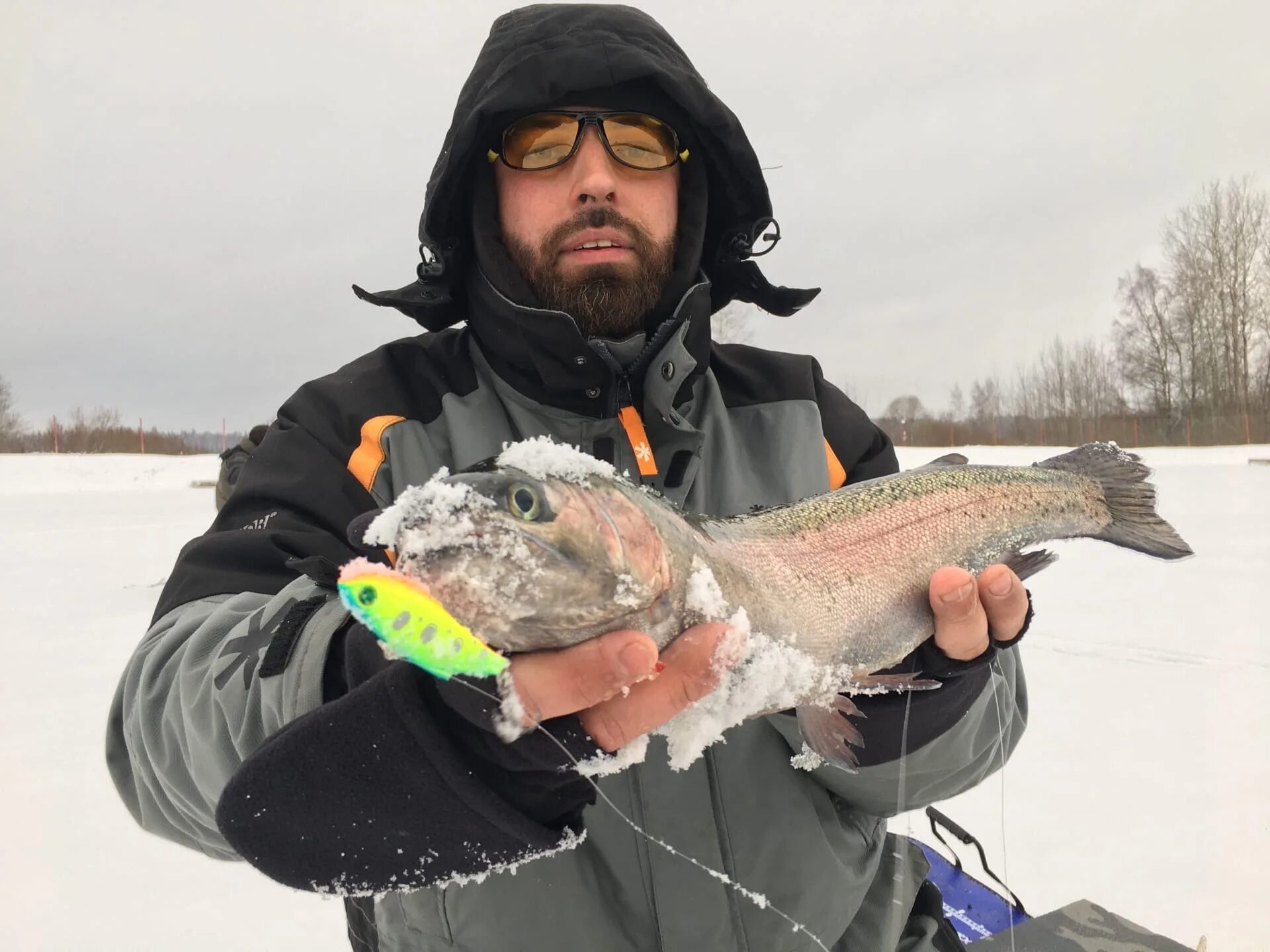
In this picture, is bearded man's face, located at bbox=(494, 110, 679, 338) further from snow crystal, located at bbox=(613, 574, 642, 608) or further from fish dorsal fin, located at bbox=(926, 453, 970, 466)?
snow crystal, located at bbox=(613, 574, 642, 608)

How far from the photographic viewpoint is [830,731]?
66.6 inches

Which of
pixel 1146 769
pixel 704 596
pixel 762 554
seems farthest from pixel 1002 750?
pixel 1146 769

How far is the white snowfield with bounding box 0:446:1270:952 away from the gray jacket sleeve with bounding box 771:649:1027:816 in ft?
5.20

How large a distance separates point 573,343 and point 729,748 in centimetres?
117

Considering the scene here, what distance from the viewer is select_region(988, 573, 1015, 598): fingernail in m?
1.74

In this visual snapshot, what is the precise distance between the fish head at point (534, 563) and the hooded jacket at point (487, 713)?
0.56 feet

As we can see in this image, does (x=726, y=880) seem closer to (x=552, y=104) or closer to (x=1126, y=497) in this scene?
(x=1126, y=497)

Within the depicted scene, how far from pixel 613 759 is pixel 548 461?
480 millimetres

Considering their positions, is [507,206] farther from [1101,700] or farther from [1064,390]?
[1064,390]

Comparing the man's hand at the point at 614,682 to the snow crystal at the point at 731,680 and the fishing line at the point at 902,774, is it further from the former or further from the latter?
the fishing line at the point at 902,774

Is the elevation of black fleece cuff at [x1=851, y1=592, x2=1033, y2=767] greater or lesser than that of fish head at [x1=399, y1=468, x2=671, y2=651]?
lesser

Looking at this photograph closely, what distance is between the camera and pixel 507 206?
2578 mm

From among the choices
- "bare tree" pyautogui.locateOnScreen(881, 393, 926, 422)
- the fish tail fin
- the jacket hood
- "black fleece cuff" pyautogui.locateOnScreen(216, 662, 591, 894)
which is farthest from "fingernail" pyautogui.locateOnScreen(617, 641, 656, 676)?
"bare tree" pyautogui.locateOnScreen(881, 393, 926, 422)

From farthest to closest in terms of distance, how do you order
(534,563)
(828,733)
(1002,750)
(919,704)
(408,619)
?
1. (1002,750)
2. (919,704)
3. (828,733)
4. (534,563)
5. (408,619)
